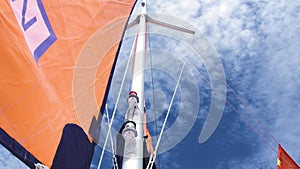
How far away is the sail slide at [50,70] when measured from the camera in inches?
81.9

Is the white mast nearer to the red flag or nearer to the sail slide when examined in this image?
the sail slide

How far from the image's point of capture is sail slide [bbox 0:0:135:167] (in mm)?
2080

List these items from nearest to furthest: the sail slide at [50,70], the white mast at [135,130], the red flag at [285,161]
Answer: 1. the sail slide at [50,70]
2. the white mast at [135,130]
3. the red flag at [285,161]

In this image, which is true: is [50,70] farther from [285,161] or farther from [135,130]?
[285,161]

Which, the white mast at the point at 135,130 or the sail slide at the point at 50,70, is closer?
the sail slide at the point at 50,70

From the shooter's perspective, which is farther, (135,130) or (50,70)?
(135,130)

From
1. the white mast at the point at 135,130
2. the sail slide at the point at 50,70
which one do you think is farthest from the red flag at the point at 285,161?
the sail slide at the point at 50,70

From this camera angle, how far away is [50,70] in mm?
2615

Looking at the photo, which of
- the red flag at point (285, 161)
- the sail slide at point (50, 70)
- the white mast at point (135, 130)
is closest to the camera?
the sail slide at point (50, 70)

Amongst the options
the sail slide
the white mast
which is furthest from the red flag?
the sail slide

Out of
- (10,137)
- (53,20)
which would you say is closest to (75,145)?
(10,137)

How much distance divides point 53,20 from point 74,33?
0.36 meters

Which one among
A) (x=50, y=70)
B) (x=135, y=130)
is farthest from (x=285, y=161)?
(x=50, y=70)

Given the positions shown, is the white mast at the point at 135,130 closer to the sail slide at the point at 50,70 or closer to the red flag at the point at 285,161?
the sail slide at the point at 50,70
